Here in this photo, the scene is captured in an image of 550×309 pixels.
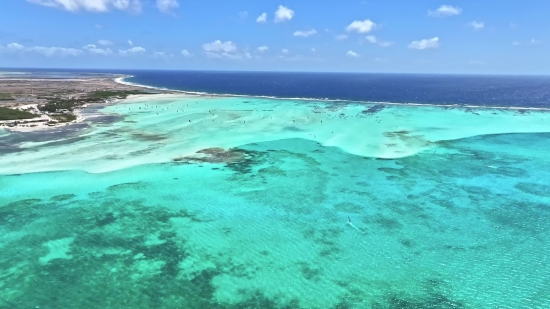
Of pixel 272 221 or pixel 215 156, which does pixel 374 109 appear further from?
pixel 272 221

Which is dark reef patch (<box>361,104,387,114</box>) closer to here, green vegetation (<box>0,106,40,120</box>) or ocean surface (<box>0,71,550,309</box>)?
ocean surface (<box>0,71,550,309</box>)

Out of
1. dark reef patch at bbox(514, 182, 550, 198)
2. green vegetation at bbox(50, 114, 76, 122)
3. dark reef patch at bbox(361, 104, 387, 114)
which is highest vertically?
dark reef patch at bbox(361, 104, 387, 114)

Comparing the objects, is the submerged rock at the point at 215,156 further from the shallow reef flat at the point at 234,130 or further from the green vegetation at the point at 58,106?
the green vegetation at the point at 58,106

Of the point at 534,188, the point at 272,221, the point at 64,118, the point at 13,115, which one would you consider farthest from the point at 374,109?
the point at 13,115

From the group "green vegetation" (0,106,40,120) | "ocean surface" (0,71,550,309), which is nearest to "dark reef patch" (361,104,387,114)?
"ocean surface" (0,71,550,309)

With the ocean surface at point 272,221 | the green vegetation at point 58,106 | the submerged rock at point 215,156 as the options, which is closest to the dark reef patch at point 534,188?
the ocean surface at point 272,221

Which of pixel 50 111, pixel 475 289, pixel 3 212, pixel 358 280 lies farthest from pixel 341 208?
pixel 50 111
